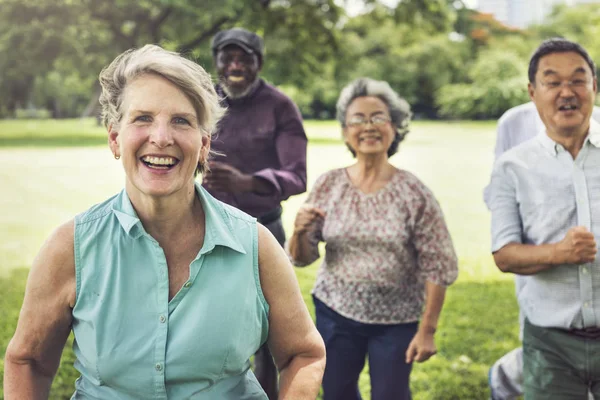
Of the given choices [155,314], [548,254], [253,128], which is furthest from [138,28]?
[155,314]

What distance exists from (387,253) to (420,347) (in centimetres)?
46

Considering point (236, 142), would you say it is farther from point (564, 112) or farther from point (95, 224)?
point (95, 224)

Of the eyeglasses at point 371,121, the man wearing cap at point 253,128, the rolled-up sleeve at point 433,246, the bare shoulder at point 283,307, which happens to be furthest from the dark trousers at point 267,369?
the bare shoulder at point 283,307

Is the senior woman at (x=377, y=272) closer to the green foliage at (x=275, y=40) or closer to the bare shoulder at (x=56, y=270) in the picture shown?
the green foliage at (x=275, y=40)

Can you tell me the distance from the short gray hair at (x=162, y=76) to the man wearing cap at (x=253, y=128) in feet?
6.09

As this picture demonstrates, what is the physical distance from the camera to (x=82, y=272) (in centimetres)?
201

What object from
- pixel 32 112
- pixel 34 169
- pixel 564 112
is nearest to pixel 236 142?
pixel 564 112

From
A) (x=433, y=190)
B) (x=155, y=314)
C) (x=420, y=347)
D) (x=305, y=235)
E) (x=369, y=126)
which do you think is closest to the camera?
(x=155, y=314)

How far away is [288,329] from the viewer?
2174mm

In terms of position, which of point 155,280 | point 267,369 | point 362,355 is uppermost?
point 155,280

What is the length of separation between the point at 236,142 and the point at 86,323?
218 cm

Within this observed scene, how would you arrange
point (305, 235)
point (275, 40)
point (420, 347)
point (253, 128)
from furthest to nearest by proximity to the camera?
point (275, 40)
point (253, 128)
point (305, 235)
point (420, 347)

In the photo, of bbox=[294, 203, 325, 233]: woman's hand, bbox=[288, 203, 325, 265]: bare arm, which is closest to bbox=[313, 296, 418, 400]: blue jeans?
bbox=[288, 203, 325, 265]: bare arm

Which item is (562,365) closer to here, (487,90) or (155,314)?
(155,314)
